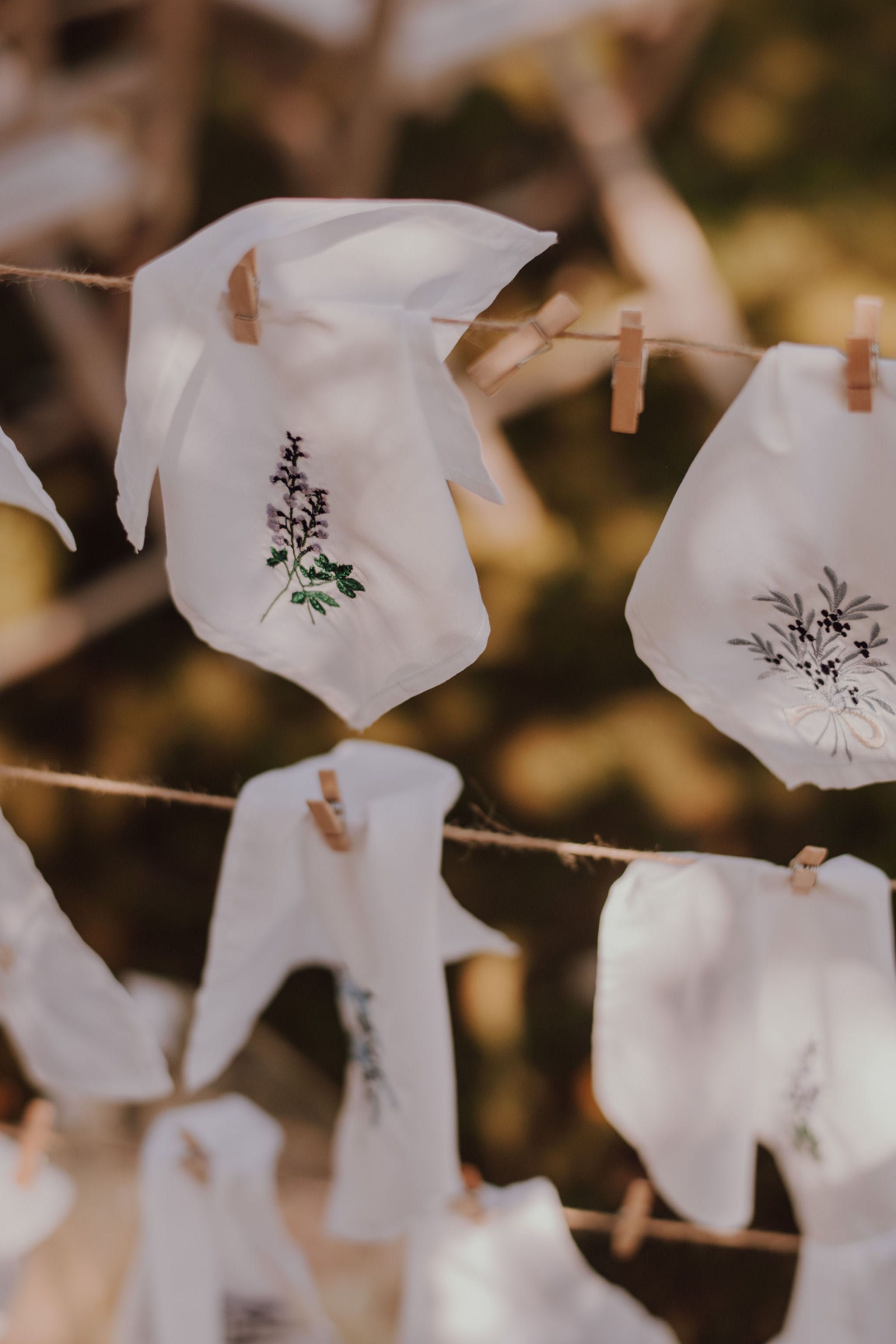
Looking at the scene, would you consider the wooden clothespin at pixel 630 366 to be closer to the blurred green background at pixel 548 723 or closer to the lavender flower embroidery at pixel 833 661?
the lavender flower embroidery at pixel 833 661

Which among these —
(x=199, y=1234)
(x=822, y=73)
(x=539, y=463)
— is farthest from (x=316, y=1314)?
(x=822, y=73)

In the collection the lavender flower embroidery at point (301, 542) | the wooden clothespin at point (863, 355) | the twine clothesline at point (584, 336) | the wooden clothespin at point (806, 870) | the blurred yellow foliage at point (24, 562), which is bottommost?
the blurred yellow foliage at point (24, 562)

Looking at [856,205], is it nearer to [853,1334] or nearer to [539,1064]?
[539,1064]

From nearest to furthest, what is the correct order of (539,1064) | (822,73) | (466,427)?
(466,427) < (539,1064) < (822,73)

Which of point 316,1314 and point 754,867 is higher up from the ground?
point 754,867

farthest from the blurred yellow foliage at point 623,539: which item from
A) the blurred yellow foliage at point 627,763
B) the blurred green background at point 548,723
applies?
the blurred yellow foliage at point 627,763
